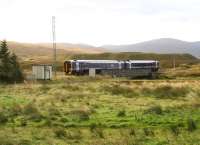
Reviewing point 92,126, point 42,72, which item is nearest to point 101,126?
point 92,126

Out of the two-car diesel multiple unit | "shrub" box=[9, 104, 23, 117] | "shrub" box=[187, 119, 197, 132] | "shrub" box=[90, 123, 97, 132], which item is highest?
"shrub" box=[187, 119, 197, 132]

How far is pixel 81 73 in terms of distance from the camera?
289 ft

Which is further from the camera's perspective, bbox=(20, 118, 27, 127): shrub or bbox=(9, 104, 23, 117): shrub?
bbox=(9, 104, 23, 117): shrub

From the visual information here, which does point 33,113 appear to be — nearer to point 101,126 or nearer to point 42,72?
point 101,126

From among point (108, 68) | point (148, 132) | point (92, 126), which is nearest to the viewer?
point (148, 132)

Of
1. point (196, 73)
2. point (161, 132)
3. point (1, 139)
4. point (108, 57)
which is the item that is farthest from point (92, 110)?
point (108, 57)

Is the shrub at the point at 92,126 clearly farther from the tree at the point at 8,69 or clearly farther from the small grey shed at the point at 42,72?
the small grey shed at the point at 42,72

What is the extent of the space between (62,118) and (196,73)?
72.7 m

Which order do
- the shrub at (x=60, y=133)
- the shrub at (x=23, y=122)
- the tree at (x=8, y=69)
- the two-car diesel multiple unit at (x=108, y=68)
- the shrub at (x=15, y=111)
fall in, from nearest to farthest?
the shrub at (x=60, y=133), the shrub at (x=23, y=122), the shrub at (x=15, y=111), the tree at (x=8, y=69), the two-car diesel multiple unit at (x=108, y=68)

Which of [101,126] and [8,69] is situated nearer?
[101,126]

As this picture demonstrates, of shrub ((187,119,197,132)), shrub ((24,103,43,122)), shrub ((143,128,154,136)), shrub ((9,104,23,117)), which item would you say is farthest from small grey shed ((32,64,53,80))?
shrub ((143,128,154,136))

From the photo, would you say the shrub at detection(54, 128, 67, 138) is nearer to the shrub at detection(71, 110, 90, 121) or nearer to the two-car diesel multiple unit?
the shrub at detection(71, 110, 90, 121)

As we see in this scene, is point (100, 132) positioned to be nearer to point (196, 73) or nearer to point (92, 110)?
point (92, 110)

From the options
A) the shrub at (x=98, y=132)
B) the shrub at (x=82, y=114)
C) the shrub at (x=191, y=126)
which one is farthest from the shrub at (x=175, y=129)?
the shrub at (x=82, y=114)
